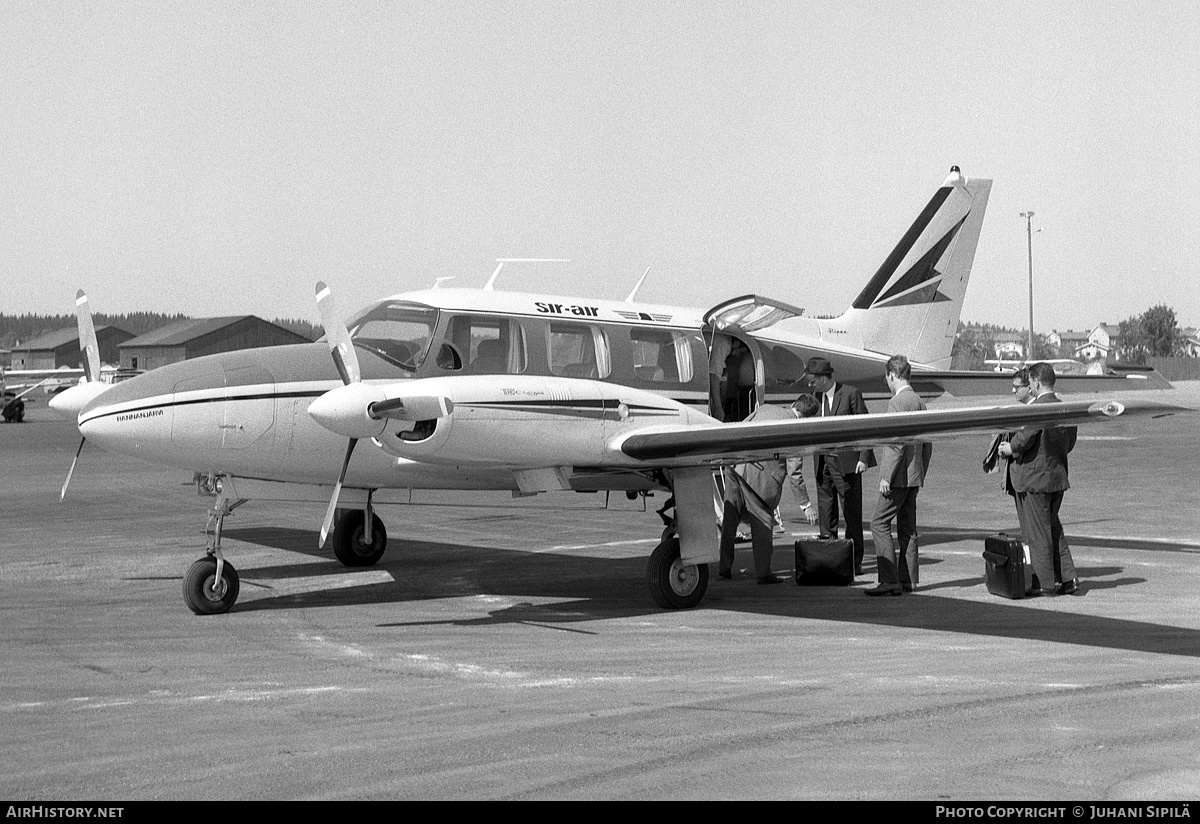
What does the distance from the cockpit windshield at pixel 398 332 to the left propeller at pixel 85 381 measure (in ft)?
8.26

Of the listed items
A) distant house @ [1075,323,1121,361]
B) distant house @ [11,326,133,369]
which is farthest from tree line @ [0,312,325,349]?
distant house @ [1075,323,1121,361]

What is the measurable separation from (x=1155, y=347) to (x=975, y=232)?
342ft

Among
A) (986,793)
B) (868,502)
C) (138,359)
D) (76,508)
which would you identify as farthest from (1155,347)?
(986,793)

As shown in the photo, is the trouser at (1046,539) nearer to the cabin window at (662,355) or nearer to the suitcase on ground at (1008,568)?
the suitcase on ground at (1008,568)

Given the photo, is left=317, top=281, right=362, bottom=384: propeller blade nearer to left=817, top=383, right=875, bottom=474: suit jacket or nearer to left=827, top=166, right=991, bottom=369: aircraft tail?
left=817, top=383, right=875, bottom=474: suit jacket

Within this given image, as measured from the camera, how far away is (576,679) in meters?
7.55

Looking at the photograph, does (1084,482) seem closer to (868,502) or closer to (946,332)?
(868,502)

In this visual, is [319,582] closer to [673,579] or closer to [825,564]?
[673,579]

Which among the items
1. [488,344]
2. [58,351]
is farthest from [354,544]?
[58,351]

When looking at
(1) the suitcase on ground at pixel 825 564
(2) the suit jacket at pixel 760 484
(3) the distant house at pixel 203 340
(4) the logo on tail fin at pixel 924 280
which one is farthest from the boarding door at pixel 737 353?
(3) the distant house at pixel 203 340

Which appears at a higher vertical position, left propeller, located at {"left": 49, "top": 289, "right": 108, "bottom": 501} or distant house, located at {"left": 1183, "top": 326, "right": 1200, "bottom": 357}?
left propeller, located at {"left": 49, "top": 289, "right": 108, "bottom": 501}

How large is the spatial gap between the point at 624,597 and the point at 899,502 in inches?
104

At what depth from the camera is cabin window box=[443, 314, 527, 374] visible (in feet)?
35.0

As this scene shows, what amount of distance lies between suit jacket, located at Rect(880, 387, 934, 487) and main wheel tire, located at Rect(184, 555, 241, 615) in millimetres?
5686
